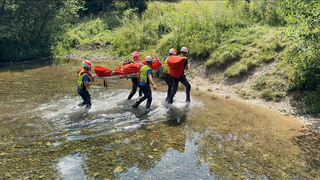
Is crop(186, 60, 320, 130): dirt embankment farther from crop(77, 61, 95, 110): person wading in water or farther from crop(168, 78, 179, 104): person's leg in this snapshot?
crop(77, 61, 95, 110): person wading in water

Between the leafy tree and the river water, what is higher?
the leafy tree

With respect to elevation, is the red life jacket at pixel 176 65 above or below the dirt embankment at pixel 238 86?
above

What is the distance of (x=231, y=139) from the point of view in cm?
678

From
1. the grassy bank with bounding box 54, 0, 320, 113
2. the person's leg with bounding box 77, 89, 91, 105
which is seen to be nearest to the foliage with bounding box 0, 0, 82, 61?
the grassy bank with bounding box 54, 0, 320, 113

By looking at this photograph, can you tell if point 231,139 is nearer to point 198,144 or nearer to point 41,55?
point 198,144

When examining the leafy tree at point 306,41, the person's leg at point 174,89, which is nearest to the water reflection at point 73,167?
the person's leg at point 174,89

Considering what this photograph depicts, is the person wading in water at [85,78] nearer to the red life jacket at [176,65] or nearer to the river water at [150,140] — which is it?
the river water at [150,140]

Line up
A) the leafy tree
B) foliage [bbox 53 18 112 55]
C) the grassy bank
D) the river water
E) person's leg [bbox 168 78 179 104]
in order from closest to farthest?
the river water → the leafy tree → person's leg [bbox 168 78 179 104] → the grassy bank → foliage [bbox 53 18 112 55]

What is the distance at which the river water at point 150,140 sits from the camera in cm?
523

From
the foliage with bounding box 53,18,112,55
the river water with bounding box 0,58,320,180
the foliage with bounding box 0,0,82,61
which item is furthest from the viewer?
the foliage with bounding box 53,18,112,55

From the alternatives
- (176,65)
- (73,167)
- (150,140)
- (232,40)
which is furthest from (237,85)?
(73,167)

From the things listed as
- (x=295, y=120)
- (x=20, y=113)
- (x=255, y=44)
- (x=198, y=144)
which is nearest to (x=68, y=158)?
(x=198, y=144)

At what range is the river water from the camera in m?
5.23

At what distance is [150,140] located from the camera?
668 centimetres
